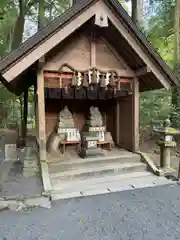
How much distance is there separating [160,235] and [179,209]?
0.86 metres

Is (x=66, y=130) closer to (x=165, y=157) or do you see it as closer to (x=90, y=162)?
(x=90, y=162)

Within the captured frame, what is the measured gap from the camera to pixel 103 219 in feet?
9.42

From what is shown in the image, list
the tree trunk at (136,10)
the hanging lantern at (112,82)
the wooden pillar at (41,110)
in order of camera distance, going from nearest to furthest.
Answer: the wooden pillar at (41,110), the hanging lantern at (112,82), the tree trunk at (136,10)

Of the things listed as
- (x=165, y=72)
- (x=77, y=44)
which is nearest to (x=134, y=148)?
(x=165, y=72)

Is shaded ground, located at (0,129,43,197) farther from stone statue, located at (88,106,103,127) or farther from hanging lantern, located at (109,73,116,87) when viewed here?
hanging lantern, located at (109,73,116,87)

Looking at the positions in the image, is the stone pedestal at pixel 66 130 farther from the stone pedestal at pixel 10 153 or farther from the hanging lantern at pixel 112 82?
the hanging lantern at pixel 112 82

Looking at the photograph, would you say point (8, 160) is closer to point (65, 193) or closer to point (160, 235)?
point (65, 193)

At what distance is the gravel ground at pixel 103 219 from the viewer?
8.27ft

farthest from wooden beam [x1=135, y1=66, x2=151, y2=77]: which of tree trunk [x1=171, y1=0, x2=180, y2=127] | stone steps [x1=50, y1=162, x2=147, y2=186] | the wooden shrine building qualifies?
tree trunk [x1=171, y1=0, x2=180, y2=127]

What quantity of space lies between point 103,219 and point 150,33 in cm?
918

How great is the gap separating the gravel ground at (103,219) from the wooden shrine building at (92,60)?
158cm

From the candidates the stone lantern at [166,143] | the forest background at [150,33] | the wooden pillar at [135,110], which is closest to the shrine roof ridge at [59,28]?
the wooden pillar at [135,110]

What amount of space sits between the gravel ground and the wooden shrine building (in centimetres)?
158

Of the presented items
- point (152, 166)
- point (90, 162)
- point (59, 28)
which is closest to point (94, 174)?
point (90, 162)
